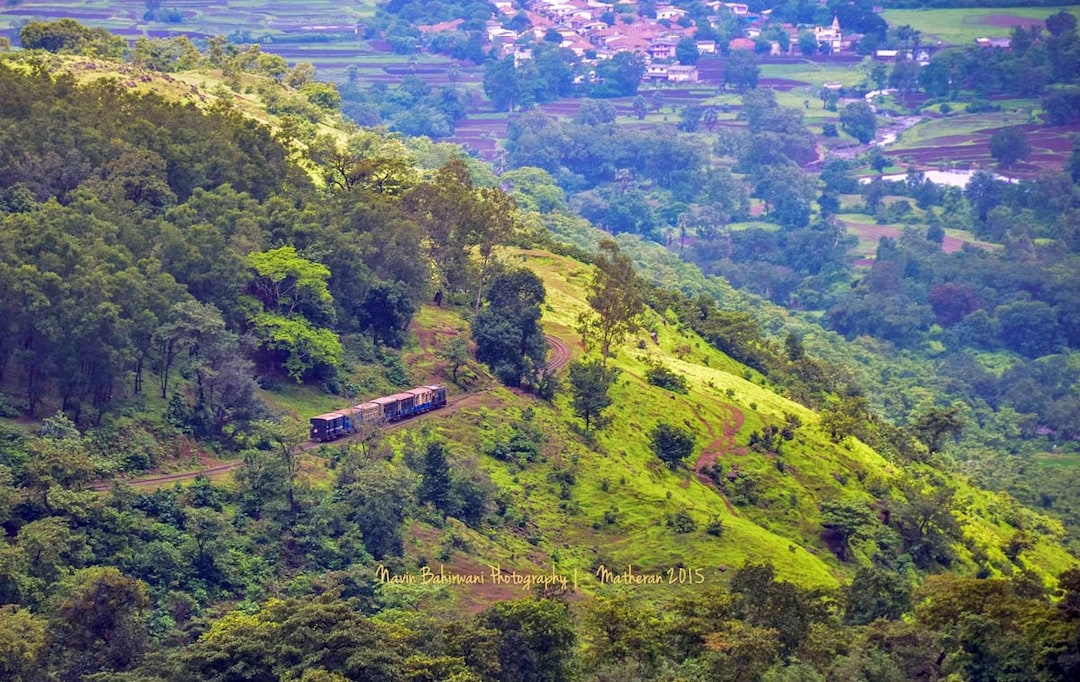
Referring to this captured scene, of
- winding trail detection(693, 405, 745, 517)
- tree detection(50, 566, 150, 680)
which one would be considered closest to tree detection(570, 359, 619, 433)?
winding trail detection(693, 405, 745, 517)

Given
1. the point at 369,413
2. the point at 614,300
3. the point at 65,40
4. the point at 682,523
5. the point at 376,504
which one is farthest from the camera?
the point at 65,40

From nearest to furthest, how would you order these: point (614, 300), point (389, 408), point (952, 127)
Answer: point (389, 408) < point (614, 300) < point (952, 127)

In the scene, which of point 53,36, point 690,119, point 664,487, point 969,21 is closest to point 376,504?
point 664,487

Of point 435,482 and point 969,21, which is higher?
point 435,482

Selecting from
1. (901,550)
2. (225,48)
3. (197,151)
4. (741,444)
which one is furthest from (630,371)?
(225,48)

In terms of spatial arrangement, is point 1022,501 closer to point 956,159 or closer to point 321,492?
point 321,492

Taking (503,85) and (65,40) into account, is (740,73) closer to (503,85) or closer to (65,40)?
(503,85)
